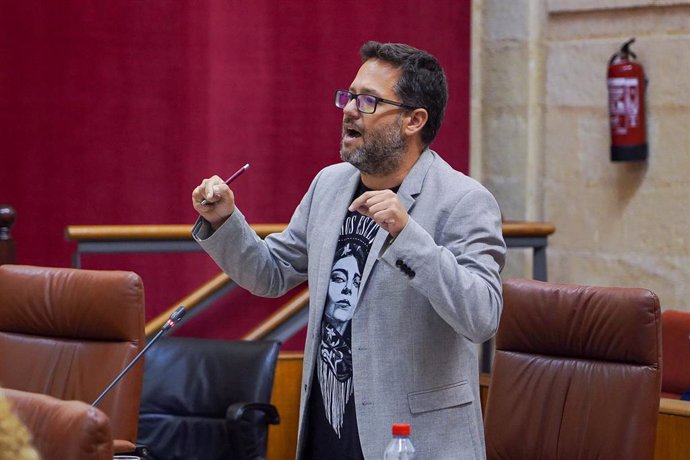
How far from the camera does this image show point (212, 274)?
470cm

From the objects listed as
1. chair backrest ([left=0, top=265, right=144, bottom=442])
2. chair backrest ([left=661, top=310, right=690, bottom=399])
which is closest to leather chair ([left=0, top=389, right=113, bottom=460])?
chair backrest ([left=0, top=265, right=144, bottom=442])

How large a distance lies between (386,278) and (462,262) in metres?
0.16

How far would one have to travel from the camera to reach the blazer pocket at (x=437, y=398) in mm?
2178

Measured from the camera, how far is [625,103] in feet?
15.0

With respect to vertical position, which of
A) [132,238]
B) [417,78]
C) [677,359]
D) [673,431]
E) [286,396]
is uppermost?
[417,78]

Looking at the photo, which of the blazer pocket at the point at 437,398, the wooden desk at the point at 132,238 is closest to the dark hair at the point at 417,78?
the blazer pocket at the point at 437,398

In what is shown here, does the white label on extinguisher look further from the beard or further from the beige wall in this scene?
the beard

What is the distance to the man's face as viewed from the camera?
2244 mm

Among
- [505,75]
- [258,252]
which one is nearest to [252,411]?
[258,252]

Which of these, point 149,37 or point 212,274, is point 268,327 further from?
point 149,37

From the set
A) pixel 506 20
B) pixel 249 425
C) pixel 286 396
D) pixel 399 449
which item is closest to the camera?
pixel 399 449

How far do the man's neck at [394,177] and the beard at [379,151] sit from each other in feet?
0.04

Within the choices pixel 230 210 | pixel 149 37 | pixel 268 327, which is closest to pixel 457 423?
pixel 230 210

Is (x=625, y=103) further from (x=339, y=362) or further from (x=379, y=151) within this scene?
(x=339, y=362)
